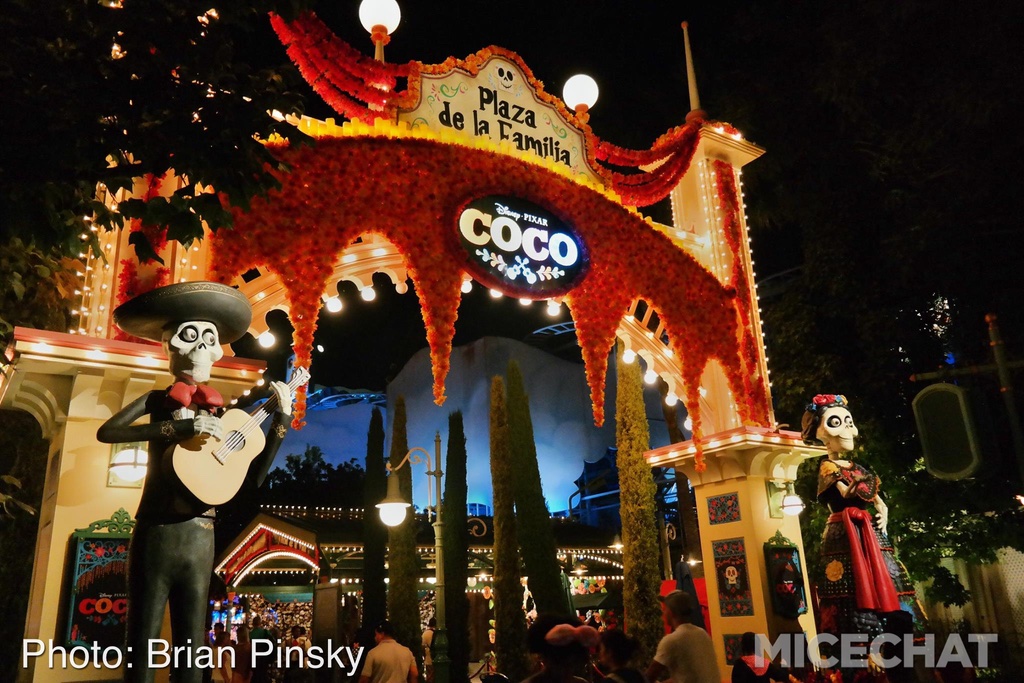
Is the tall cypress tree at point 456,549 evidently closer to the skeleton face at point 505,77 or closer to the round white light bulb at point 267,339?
the skeleton face at point 505,77

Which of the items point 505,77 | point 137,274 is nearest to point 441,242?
point 505,77

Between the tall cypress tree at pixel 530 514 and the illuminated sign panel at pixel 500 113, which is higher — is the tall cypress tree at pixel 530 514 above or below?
below

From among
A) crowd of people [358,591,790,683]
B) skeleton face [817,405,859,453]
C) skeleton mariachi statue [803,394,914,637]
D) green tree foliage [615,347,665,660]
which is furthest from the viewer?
green tree foliage [615,347,665,660]

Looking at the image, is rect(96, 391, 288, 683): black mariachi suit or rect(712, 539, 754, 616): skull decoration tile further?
rect(712, 539, 754, 616): skull decoration tile

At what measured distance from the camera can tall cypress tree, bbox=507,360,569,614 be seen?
1845 centimetres

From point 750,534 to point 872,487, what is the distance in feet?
7.67

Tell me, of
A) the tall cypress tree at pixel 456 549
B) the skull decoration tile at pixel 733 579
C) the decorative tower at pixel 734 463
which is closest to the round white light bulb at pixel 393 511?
the decorative tower at pixel 734 463

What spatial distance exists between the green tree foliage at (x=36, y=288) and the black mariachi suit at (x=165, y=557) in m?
2.70

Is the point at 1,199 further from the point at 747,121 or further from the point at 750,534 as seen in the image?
the point at 747,121

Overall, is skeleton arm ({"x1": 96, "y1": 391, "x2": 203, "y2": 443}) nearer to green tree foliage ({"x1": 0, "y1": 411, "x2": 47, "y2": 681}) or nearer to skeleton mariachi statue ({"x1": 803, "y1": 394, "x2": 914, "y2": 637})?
green tree foliage ({"x1": 0, "y1": 411, "x2": 47, "y2": 681})

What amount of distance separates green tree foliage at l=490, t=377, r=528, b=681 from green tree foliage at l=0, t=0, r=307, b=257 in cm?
1546

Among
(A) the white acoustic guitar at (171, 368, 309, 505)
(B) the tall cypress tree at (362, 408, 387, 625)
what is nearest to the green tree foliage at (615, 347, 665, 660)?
(B) the tall cypress tree at (362, 408, 387, 625)

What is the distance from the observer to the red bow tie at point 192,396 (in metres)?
4.28

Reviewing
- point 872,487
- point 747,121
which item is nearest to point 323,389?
point 747,121
